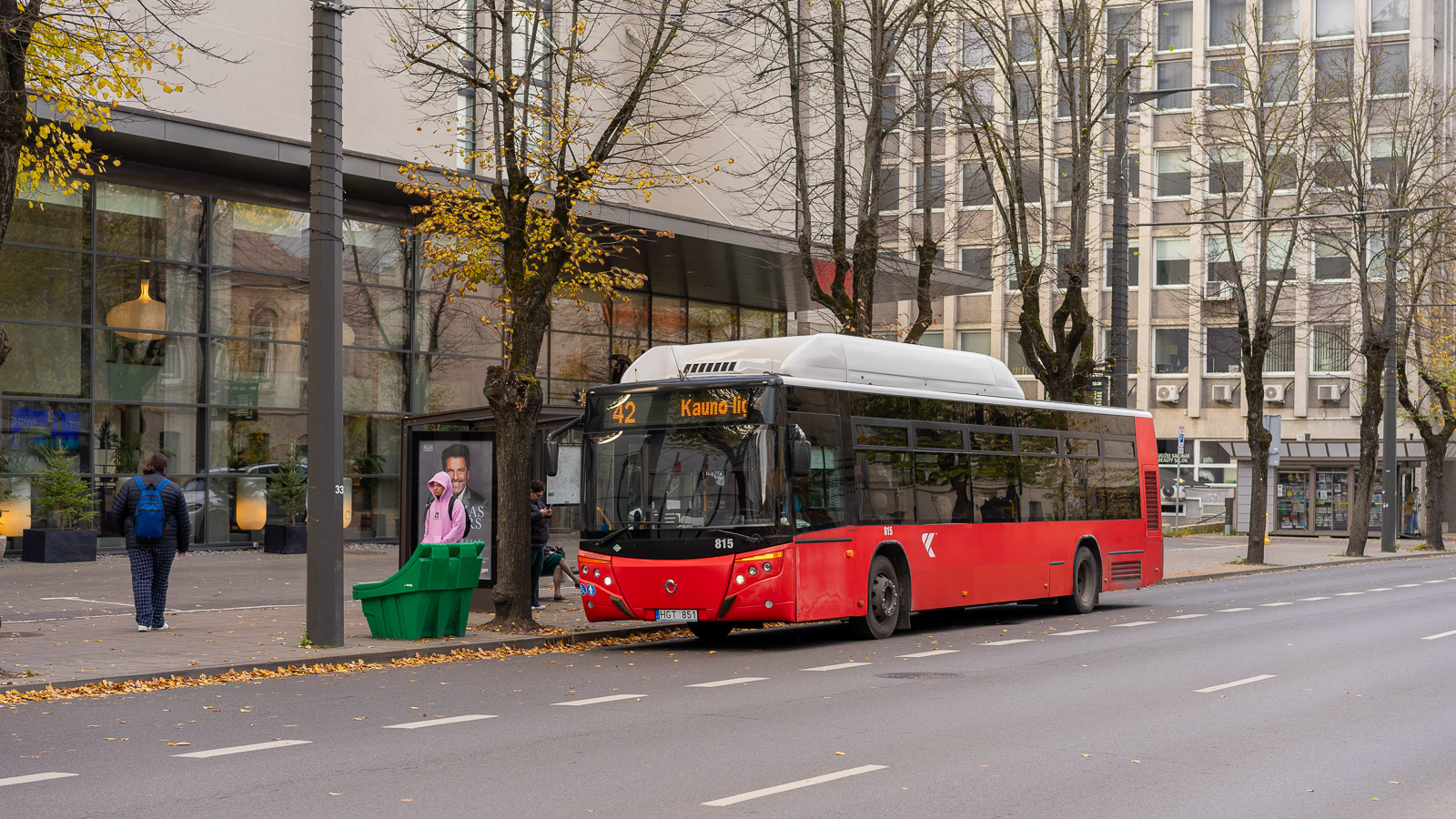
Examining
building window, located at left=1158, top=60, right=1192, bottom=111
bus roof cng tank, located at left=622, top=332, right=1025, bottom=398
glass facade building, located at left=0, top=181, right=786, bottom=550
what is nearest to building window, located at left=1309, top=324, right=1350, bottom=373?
building window, located at left=1158, top=60, right=1192, bottom=111

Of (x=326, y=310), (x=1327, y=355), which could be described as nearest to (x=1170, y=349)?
(x=1327, y=355)

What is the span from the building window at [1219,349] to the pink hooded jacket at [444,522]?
153 ft

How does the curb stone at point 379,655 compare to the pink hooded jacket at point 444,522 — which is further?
the pink hooded jacket at point 444,522

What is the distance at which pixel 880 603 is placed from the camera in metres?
16.7

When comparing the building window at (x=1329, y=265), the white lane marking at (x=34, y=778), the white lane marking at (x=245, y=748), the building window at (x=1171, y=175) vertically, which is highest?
the building window at (x=1171, y=175)

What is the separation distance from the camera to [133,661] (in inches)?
518

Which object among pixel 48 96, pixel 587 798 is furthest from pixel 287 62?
pixel 587 798

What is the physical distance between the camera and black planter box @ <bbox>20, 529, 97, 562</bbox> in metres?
25.8

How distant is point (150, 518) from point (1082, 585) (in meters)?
12.4

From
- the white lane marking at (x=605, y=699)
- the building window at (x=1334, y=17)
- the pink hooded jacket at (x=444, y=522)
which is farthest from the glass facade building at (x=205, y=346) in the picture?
the building window at (x=1334, y=17)

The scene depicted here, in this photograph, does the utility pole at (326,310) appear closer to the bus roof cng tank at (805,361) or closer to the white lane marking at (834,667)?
the bus roof cng tank at (805,361)

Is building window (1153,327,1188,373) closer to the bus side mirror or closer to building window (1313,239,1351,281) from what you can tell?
building window (1313,239,1351,281)

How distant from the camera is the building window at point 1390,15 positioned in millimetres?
57031

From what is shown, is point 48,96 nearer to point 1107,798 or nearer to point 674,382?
point 674,382
